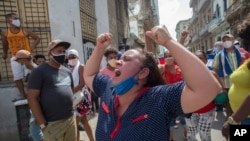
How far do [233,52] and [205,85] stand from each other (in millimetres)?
4160

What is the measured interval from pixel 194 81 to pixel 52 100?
7.90 feet

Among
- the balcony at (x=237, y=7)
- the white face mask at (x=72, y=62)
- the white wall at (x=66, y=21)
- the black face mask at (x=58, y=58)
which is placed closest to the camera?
the black face mask at (x=58, y=58)

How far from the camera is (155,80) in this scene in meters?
2.14

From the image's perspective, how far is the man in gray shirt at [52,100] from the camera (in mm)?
3562

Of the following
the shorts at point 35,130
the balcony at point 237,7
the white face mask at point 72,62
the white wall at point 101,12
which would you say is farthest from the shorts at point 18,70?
the balcony at point 237,7

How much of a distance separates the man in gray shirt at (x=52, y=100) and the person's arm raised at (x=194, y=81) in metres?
2.26

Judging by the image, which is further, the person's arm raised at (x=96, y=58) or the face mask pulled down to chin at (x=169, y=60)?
the face mask pulled down to chin at (x=169, y=60)

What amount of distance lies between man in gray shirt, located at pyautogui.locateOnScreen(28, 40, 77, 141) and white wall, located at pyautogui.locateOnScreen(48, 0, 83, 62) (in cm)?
451

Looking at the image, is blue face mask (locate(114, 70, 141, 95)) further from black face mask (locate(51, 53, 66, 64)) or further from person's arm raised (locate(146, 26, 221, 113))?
black face mask (locate(51, 53, 66, 64))

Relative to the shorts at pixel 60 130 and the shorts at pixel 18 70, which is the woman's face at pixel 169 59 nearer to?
the shorts at pixel 60 130

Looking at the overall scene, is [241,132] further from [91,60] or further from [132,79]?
[91,60]

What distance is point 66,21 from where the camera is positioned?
8.50 meters

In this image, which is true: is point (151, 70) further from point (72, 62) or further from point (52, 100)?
point (72, 62)

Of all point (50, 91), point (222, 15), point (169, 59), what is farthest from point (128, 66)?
point (222, 15)
